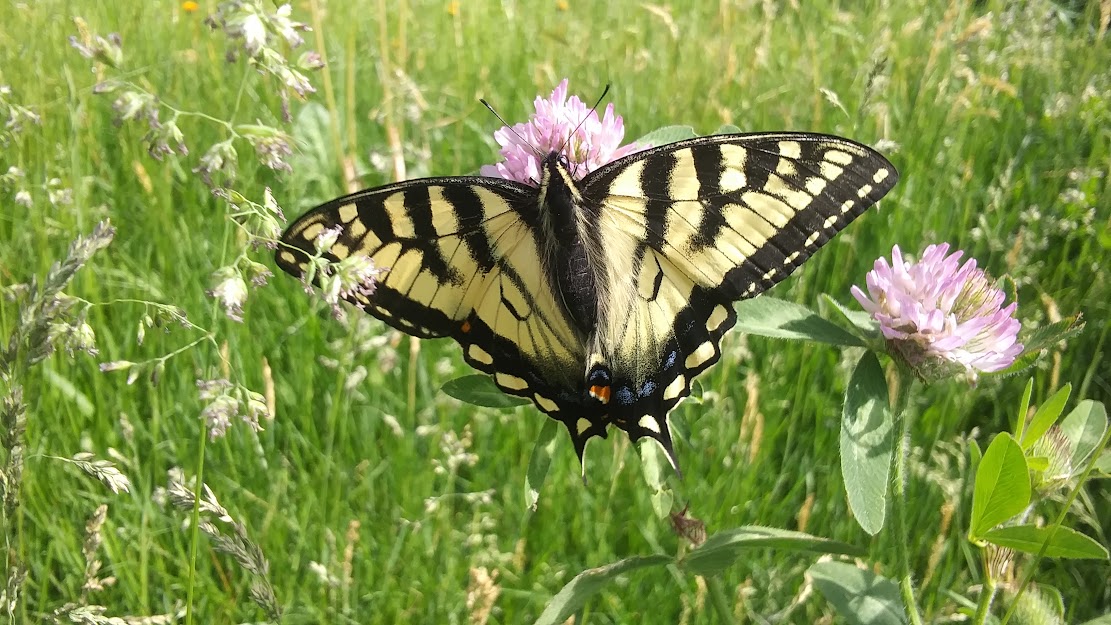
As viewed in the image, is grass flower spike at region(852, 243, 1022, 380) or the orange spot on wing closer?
grass flower spike at region(852, 243, 1022, 380)

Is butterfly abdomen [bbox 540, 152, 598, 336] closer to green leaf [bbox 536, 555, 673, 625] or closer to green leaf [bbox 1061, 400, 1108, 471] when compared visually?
green leaf [bbox 536, 555, 673, 625]

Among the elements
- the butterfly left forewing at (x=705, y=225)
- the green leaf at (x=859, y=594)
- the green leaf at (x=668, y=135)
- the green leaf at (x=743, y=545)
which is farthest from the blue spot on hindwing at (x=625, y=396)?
the green leaf at (x=668, y=135)

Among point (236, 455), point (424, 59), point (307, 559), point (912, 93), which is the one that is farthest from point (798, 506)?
point (424, 59)

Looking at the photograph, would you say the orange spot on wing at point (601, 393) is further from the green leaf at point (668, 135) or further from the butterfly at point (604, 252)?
the green leaf at point (668, 135)

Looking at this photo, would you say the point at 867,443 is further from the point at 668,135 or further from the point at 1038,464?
the point at 668,135

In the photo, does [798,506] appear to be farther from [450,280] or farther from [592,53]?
[592,53]

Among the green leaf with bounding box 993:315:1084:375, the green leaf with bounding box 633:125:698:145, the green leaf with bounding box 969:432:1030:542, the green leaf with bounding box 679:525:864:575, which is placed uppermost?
the green leaf with bounding box 633:125:698:145

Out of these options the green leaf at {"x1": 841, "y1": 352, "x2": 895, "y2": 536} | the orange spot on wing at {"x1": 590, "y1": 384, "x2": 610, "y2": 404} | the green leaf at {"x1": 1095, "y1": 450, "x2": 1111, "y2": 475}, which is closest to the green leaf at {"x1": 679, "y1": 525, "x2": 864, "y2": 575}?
the green leaf at {"x1": 841, "y1": 352, "x2": 895, "y2": 536}
